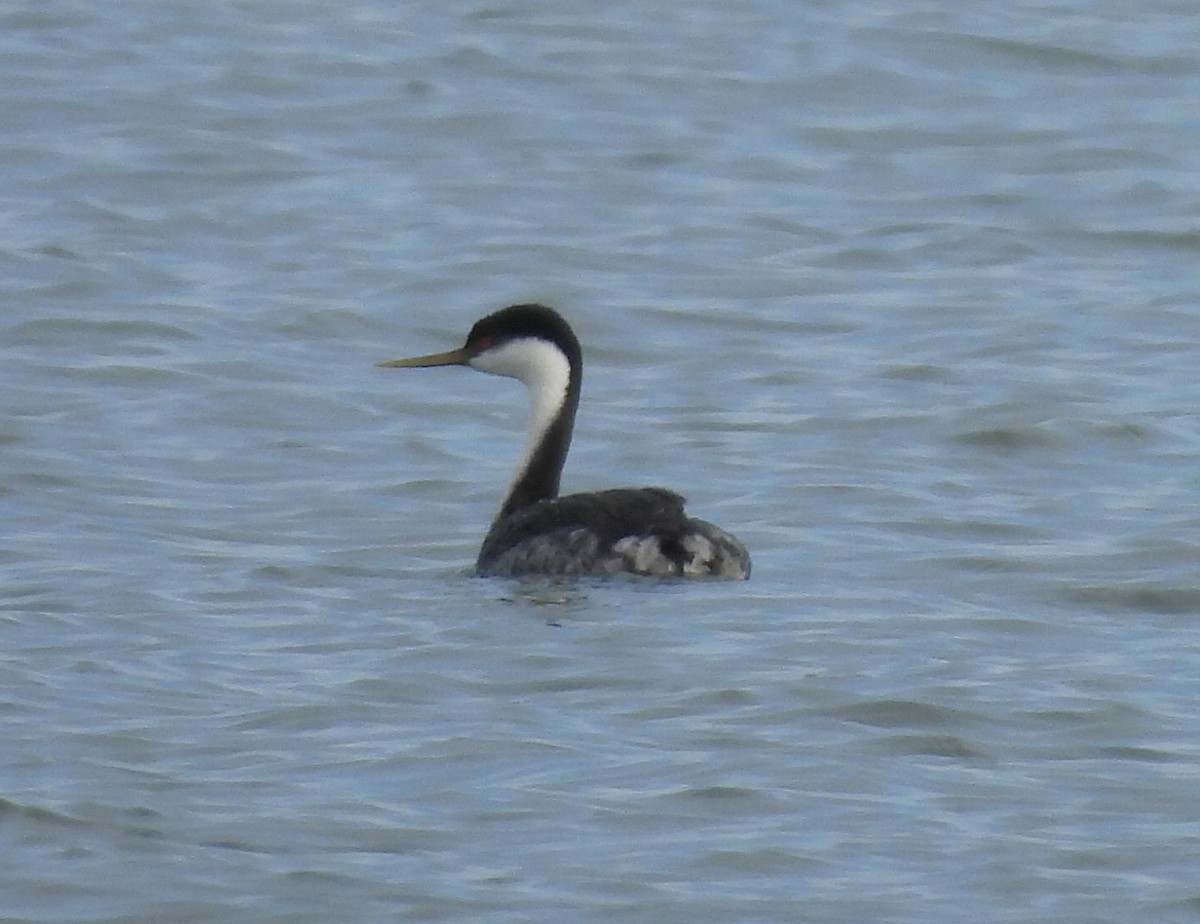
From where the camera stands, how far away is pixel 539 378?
12.1 metres

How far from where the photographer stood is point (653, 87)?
72.9 ft

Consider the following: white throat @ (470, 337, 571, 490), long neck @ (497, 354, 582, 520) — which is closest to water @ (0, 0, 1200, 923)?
long neck @ (497, 354, 582, 520)

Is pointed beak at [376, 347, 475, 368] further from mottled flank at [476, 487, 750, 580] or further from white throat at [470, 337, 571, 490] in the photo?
mottled flank at [476, 487, 750, 580]

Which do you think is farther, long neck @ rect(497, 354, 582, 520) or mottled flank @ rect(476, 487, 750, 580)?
long neck @ rect(497, 354, 582, 520)

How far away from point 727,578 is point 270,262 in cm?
669

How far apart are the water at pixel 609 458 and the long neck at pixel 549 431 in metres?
0.32

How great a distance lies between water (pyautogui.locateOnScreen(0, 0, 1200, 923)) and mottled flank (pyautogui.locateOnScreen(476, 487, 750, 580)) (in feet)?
0.35

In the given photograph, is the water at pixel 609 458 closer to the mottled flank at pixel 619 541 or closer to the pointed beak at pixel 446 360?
the mottled flank at pixel 619 541

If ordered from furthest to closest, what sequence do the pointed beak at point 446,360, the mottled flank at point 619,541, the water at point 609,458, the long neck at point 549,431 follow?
1. the pointed beak at point 446,360
2. the long neck at point 549,431
3. the mottled flank at point 619,541
4. the water at point 609,458

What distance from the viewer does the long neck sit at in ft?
39.2

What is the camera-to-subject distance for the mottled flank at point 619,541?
10.8 metres

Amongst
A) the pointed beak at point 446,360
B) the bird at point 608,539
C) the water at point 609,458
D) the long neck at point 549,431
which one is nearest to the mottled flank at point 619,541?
the bird at point 608,539

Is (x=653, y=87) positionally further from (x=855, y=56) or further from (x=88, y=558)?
(x=88, y=558)

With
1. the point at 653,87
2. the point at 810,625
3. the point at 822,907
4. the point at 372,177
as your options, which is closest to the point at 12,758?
the point at 822,907
